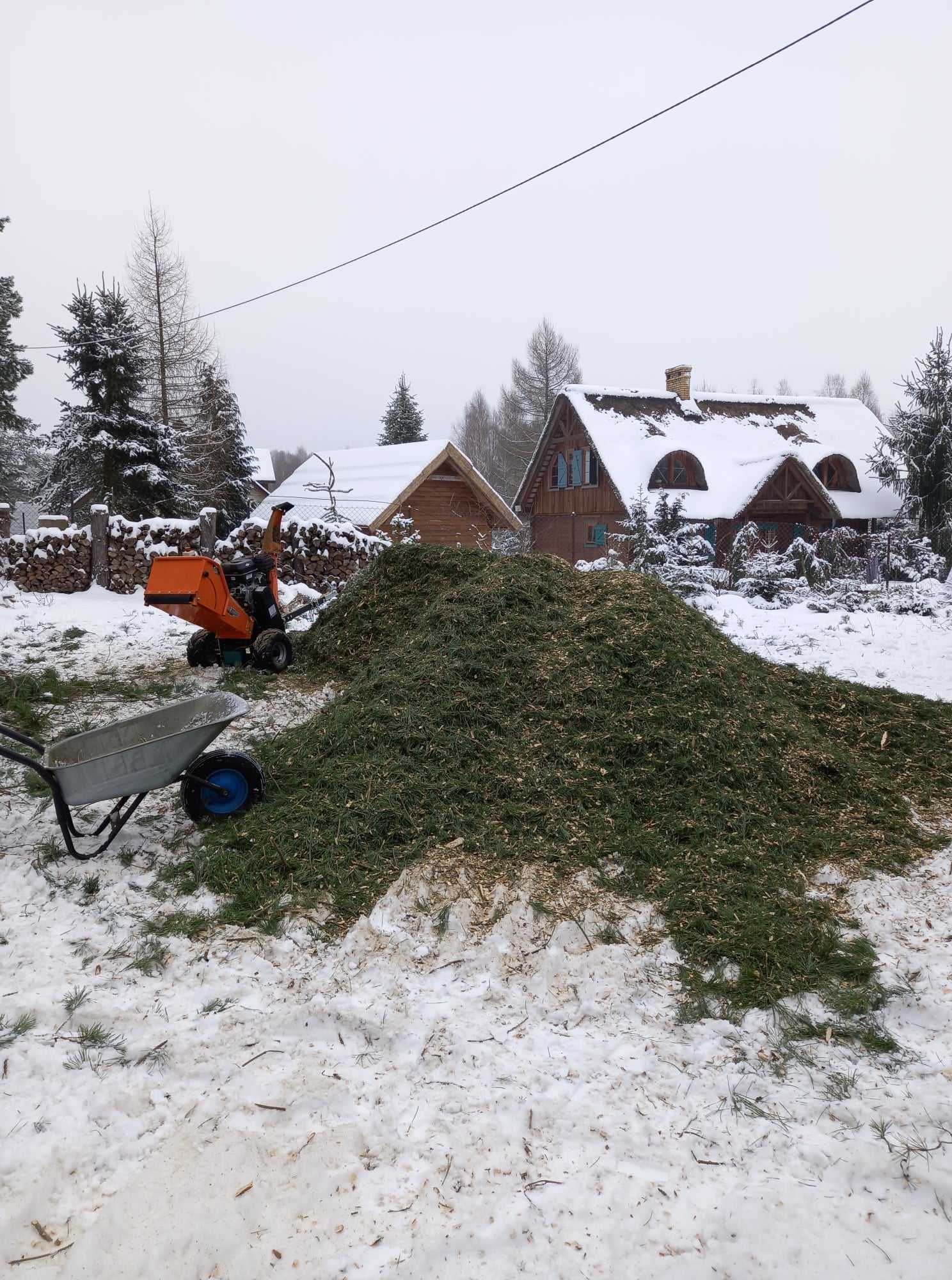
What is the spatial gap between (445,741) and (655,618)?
182cm

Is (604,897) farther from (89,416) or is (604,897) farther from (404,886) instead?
(89,416)

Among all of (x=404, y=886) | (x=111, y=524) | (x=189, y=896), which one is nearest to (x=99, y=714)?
(x=189, y=896)

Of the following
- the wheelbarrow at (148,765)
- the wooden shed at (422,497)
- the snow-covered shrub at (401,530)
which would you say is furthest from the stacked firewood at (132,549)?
the wheelbarrow at (148,765)

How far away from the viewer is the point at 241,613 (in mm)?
6863

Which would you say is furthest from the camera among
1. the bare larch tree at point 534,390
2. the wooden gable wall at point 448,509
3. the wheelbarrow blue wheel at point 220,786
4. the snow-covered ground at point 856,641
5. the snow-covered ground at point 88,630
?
the bare larch tree at point 534,390

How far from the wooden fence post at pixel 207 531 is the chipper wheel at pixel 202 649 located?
518cm

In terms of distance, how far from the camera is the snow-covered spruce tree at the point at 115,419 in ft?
56.6

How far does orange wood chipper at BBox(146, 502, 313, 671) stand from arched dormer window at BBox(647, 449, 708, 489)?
15289 mm

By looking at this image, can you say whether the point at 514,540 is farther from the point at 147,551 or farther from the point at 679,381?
the point at 147,551

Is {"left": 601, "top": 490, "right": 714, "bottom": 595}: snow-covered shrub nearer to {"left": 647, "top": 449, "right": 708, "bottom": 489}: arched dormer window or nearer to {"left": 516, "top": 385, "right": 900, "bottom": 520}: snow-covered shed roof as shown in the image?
{"left": 516, "top": 385, "right": 900, "bottom": 520}: snow-covered shed roof

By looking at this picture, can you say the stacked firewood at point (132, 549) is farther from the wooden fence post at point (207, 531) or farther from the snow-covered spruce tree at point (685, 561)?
the snow-covered spruce tree at point (685, 561)

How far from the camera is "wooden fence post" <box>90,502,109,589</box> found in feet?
37.7

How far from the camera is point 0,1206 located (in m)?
2.01

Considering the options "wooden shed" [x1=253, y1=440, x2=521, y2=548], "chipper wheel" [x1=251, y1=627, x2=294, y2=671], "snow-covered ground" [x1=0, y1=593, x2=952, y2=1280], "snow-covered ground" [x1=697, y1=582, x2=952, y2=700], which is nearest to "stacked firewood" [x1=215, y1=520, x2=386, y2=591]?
"wooden shed" [x1=253, y1=440, x2=521, y2=548]
